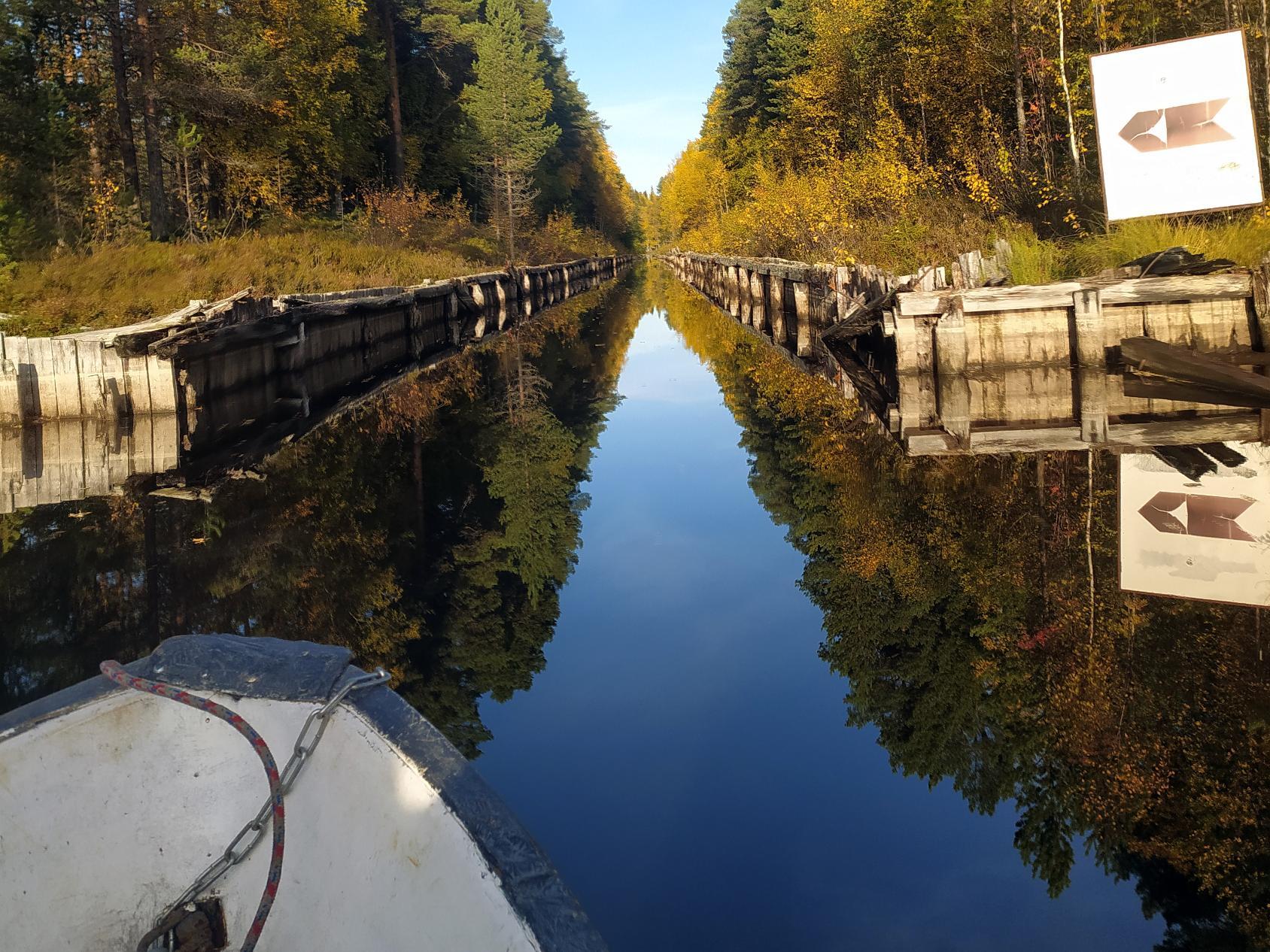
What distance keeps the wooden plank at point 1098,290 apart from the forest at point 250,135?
11.1 m

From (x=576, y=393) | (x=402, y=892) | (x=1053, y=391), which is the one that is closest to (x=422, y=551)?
(x=402, y=892)

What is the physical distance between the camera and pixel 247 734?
2852 mm

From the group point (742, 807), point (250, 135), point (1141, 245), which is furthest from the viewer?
point (250, 135)

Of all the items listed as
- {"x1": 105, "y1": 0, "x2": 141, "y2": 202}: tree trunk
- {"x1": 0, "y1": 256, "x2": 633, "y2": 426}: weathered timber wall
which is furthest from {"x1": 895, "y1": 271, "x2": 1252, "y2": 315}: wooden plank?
{"x1": 105, "y1": 0, "x2": 141, "y2": 202}: tree trunk

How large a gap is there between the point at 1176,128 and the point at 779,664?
10.0 metres

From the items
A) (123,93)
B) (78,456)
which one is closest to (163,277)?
(78,456)

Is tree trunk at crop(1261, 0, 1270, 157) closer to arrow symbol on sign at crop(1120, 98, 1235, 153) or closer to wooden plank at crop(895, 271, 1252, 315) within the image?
arrow symbol on sign at crop(1120, 98, 1235, 153)

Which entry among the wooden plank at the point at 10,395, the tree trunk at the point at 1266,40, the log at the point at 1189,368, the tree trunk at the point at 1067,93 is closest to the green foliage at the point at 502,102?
the tree trunk at the point at 1067,93

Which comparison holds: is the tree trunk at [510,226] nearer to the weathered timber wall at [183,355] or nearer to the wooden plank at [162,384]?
the weathered timber wall at [183,355]

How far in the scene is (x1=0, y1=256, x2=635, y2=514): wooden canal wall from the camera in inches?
387

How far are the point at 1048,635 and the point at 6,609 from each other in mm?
6077

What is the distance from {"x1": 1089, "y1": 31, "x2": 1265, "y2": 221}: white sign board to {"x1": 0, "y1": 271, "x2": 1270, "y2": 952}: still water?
5153 millimetres

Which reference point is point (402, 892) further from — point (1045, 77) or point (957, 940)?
point (1045, 77)

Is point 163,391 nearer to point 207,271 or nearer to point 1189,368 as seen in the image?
point 207,271
